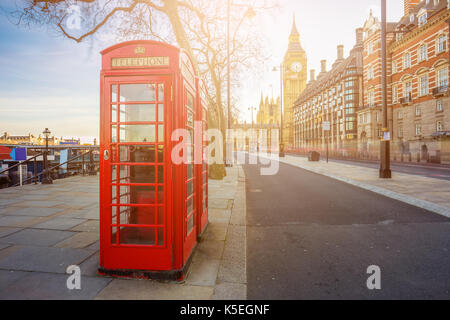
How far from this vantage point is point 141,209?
3787 millimetres

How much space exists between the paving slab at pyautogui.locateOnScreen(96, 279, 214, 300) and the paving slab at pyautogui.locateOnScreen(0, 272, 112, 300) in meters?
0.14

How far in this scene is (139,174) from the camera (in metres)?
3.57

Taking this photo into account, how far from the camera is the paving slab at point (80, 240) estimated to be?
167 inches

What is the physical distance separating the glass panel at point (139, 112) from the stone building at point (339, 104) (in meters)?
46.7

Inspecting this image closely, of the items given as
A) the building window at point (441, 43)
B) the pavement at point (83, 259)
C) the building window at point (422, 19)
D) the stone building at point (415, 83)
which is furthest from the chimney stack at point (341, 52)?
the pavement at point (83, 259)

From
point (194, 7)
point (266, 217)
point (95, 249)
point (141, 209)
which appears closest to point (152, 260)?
point (141, 209)

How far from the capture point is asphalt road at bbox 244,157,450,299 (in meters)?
2.93

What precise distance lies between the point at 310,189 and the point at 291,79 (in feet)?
335

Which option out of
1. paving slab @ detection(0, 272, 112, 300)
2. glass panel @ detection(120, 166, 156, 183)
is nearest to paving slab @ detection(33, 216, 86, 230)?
paving slab @ detection(0, 272, 112, 300)

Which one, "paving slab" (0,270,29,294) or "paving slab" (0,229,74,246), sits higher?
"paving slab" (0,229,74,246)

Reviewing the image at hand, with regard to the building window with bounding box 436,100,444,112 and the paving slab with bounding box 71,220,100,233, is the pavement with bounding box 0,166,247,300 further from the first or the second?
the building window with bounding box 436,100,444,112

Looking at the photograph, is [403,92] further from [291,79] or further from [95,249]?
[291,79]

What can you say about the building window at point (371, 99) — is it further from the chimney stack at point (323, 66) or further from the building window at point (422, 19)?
the chimney stack at point (323, 66)

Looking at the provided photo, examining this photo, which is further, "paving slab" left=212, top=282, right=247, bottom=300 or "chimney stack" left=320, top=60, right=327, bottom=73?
"chimney stack" left=320, top=60, right=327, bottom=73
